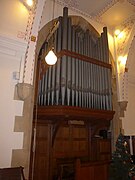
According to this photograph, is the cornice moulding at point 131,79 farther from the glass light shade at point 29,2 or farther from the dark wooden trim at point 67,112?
the glass light shade at point 29,2

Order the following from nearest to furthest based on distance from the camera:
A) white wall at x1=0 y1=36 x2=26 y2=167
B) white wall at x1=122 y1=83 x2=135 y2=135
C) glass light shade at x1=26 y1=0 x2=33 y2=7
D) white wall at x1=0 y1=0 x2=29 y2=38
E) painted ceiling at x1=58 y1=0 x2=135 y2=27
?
white wall at x1=0 y1=36 x2=26 y2=167
white wall at x1=0 y1=0 x2=29 y2=38
glass light shade at x1=26 y1=0 x2=33 y2=7
painted ceiling at x1=58 y1=0 x2=135 y2=27
white wall at x1=122 y1=83 x2=135 y2=135

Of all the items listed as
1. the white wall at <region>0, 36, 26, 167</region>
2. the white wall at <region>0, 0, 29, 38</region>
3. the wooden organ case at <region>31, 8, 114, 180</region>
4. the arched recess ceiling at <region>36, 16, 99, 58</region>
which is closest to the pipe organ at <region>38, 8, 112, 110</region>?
the wooden organ case at <region>31, 8, 114, 180</region>

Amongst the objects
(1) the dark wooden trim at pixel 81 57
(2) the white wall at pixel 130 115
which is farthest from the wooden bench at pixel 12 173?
(2) the white wall at pixel 130 115

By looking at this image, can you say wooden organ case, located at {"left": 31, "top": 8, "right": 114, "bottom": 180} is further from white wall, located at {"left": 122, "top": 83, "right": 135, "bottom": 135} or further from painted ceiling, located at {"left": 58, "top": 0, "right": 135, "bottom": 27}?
white wall, located at {"left": 122, "top": 83, "right": 135, "bottom": 135}

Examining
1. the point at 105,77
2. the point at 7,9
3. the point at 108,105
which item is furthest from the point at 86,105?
the point at 7,9

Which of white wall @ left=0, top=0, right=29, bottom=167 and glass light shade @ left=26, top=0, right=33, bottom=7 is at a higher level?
glass light shade @ left=26, top=0, right=33, bottom=7

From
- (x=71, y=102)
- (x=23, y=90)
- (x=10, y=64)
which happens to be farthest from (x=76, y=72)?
(x=10, y=64)

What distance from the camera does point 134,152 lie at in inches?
175

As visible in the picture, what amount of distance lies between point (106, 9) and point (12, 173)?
3.95 meters

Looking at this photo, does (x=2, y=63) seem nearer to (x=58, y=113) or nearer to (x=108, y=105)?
(x=58, y=113)

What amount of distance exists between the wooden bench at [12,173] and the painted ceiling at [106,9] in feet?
11.8

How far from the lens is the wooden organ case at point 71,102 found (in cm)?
336

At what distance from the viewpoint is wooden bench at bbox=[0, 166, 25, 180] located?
258cm

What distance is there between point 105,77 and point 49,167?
2252 mm
